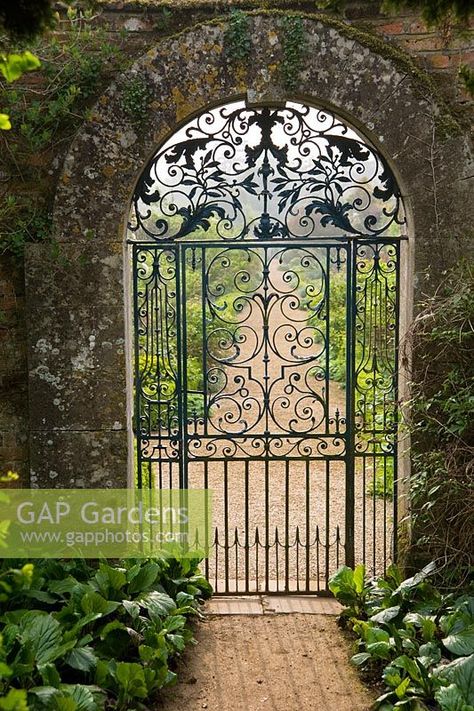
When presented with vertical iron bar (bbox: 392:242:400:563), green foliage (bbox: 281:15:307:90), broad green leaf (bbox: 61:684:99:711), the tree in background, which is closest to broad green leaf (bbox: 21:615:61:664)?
broad green leaf (bbox: 61:684:99:711)

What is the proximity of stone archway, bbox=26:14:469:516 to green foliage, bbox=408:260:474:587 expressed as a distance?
41cm

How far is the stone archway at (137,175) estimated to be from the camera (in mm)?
5277

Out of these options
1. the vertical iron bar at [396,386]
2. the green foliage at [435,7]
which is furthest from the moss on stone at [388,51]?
the green foliage at [435,7]

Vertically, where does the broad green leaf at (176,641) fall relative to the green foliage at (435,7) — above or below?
below

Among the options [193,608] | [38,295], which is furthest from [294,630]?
[38,295]

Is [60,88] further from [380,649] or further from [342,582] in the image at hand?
[380,649]

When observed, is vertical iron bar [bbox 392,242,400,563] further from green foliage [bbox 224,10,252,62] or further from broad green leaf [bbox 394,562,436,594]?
green foliage [bbox 224,10,252,62]

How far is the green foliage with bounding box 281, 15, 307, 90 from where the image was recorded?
17.2 ft

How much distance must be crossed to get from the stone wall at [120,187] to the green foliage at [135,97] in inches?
2.5

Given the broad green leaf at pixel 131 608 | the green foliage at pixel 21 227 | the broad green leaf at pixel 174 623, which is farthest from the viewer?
the green foliage at pixel 21 227

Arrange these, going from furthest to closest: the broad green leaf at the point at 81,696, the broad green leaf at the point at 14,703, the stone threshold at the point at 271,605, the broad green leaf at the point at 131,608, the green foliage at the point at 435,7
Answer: the stone threshold at the point at 271,605
the broad green leaf at the point at 131,608
the broad green leaf at the point at 81,696
the green foliage at the point at 435,7
the broad green leaf at the point at 14,703

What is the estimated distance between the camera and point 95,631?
4699 mm

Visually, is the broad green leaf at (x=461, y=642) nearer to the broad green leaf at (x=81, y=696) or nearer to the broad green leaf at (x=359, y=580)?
the broad green leaf at (x=359, y=580)

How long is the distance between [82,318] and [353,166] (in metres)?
2.12
